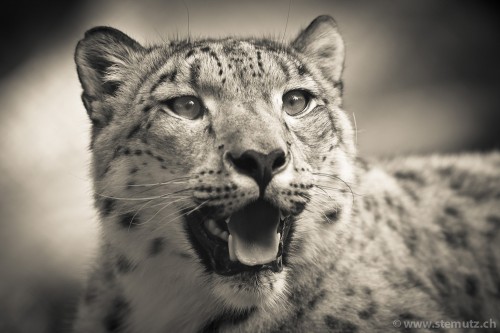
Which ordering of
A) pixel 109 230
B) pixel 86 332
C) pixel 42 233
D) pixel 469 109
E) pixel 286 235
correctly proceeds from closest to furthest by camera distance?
pixel 286 235
pixel 109 230
pixel 86 332
pixel 42 233
pixel 469 109

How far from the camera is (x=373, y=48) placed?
718cm

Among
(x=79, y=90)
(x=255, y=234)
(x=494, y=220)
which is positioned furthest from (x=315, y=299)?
(x=79, y=90)

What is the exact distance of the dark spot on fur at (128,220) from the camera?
3.53 metres

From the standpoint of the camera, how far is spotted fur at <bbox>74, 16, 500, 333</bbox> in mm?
3191

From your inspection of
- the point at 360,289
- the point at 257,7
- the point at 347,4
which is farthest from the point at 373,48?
the point at 360,289

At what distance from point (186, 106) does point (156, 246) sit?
2.83 feet

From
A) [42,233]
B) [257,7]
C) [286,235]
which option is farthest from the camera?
[257,7]

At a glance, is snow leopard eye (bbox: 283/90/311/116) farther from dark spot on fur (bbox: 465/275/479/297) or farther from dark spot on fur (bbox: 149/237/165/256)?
dark spot on fur (bbox: 465/275/479/297)

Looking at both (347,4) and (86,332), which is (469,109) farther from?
(86,332)

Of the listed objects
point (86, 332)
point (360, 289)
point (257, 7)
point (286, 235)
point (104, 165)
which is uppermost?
point (257, 7)

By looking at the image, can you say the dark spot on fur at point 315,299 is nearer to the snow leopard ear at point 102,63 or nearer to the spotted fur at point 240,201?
the spotted fur at point 240,201

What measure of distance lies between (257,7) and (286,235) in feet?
13.3

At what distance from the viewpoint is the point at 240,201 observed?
2930 mm

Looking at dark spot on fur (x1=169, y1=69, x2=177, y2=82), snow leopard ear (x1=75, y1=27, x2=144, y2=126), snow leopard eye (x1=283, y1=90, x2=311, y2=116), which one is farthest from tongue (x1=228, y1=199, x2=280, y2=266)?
snow leopard ear (x1=75, y1=27, x2=144, y2=126)
